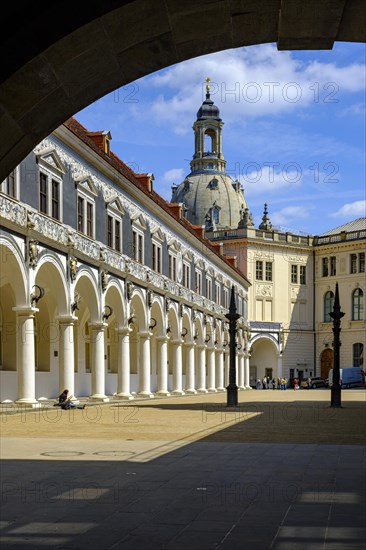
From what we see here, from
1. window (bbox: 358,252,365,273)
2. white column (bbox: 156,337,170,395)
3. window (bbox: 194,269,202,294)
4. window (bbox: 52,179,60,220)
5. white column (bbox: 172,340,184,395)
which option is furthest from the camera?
window (bbox: 358,252,365,273)

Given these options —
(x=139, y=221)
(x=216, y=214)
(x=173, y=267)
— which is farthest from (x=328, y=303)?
(x=139, y=221)

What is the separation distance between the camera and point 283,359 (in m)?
81.7

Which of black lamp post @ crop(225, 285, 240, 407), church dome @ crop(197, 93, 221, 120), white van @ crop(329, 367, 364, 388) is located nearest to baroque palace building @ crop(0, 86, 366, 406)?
black lamp post @ crop(225, 285, 240, 407)

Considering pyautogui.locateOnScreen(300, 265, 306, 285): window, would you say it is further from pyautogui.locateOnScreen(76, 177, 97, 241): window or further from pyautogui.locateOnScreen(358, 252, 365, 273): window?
pyautogui.locateOnScreen(76, 177, 97, 241): window

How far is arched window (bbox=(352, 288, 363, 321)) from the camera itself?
79938mm

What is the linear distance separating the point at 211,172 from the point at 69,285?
Result: 283 feet

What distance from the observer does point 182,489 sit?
9969 mm

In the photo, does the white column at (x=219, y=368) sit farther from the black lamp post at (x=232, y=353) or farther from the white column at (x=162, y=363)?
the black lamp post at (x=232, y=353)

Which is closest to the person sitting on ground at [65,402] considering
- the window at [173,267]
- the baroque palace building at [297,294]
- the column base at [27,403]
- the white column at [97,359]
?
the column base at [27,403]

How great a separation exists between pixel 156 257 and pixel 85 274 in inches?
494

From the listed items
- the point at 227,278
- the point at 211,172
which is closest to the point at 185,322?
the point at 227,278

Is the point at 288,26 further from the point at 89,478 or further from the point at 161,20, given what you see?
the point at 89,478

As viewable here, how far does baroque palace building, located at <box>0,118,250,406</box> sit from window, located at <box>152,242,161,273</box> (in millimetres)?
57

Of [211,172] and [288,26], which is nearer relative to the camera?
[288,26]
